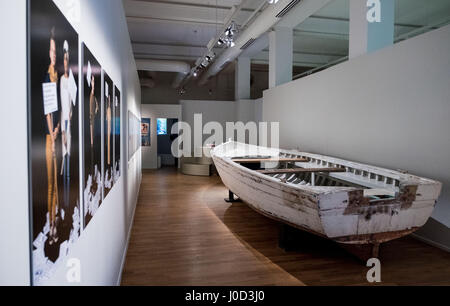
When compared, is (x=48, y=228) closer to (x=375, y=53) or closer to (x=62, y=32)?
(x=62, y=32)

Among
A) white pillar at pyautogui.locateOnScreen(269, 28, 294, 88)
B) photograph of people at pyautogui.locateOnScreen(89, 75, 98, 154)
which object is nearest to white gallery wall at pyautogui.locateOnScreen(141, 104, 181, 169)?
white pillar at pyautogui.locateOnScreen(269, 28, 294, 88)

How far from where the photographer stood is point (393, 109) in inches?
170

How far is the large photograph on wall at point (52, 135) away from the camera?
79cm

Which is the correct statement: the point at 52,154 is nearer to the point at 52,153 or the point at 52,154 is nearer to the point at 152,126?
the point at 52,153

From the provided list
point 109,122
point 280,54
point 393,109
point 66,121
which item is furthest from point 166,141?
Answer: point 66,121

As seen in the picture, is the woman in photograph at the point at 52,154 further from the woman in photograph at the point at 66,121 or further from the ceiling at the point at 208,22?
the ceiling at the point at 208,22

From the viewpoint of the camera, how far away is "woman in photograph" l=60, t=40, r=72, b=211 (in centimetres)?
104

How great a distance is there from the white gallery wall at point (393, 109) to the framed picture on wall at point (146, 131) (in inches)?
281

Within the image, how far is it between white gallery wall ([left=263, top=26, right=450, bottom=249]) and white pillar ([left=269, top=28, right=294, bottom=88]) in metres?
1.68

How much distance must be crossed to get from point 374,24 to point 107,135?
184 inches

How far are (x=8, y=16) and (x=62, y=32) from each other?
39cm

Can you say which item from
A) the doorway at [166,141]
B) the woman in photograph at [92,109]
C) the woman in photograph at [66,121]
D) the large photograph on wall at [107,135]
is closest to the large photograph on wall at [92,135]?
the woman in photograph at [92,109]

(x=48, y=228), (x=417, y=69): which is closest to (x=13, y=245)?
(x=48, y=228)

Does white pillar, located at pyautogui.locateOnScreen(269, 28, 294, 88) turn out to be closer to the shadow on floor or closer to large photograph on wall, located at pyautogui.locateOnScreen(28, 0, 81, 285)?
the shadow on floor
